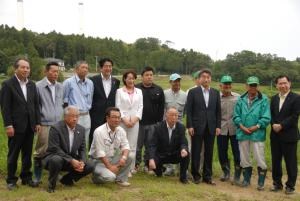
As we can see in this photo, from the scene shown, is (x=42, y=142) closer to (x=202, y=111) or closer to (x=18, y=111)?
(x=18, y=111)

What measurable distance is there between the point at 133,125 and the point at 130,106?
1.18 feet

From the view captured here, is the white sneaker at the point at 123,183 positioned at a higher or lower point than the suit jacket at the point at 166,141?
A: lower

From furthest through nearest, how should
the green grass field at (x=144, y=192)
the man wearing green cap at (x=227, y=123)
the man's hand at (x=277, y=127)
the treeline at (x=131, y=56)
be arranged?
the treeline at (x=131, y=56) < the man wearing green cap at (x=227, y=123) < the man's hand at (x=277, y=127) < the green grass field at (x=144, y=192)

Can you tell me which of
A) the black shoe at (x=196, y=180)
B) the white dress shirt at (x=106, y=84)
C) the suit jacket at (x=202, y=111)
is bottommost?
the black shoe at (x=196, y=180)

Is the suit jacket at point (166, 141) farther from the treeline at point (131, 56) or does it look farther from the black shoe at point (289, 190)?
the treeline at point (131, 56)

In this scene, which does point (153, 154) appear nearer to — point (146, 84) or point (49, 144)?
point (146, 84)

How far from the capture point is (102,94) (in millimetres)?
7461

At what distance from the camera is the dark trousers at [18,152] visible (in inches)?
250

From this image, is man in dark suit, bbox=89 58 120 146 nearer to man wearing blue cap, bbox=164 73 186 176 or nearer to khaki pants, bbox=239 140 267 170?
man wearing blue cap, bbox=164 73 186 176

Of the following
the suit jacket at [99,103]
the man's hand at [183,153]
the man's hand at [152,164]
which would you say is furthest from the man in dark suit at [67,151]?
the man's hand at [183,153]

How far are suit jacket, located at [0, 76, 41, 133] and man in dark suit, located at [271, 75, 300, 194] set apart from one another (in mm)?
4174

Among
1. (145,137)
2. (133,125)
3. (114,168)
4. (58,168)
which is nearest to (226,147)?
(145,137)

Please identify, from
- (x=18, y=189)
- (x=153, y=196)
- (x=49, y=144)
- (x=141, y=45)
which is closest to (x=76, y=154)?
(x=49, y=144)

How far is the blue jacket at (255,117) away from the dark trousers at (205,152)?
564 mm
